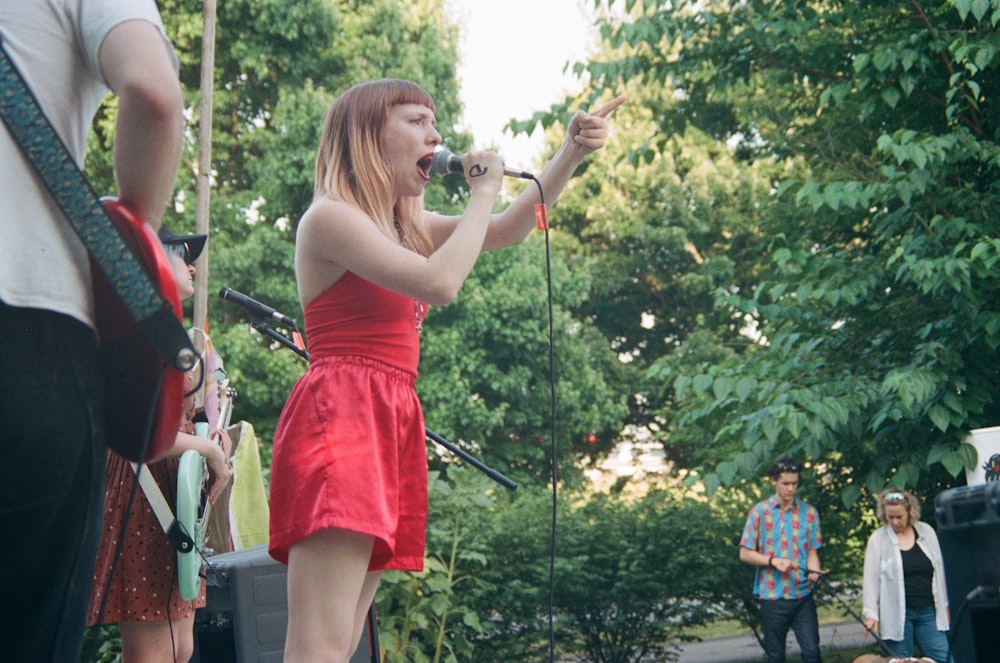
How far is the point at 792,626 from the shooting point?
7.89m

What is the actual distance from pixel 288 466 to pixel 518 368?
16738mm

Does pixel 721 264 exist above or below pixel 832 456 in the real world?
above

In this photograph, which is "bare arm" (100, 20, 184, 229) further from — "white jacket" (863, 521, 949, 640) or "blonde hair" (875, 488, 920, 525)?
"white jacket" (863, 521, 949, 640)

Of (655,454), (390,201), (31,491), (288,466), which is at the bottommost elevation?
(31,491)

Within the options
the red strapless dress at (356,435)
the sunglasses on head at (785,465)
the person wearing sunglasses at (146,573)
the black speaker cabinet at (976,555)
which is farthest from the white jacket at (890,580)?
the red strapless dress at (356,435)

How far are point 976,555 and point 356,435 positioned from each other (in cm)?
133

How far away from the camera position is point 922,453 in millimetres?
6840

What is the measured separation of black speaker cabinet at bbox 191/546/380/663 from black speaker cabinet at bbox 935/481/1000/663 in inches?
81.8

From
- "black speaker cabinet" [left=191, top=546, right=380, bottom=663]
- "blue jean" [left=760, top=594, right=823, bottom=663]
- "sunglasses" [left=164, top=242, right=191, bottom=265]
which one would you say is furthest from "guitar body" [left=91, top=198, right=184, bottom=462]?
"blue jean" [left=760, top=594, right=823, bottom=663]

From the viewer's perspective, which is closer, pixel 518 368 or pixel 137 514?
pixel 137 514

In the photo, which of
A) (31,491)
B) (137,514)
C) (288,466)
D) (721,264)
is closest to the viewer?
(31,491)

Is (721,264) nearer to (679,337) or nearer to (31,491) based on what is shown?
(679,337)

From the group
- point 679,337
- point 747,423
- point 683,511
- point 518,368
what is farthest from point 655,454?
point 747,423

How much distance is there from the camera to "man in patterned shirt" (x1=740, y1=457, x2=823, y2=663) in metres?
7.81
